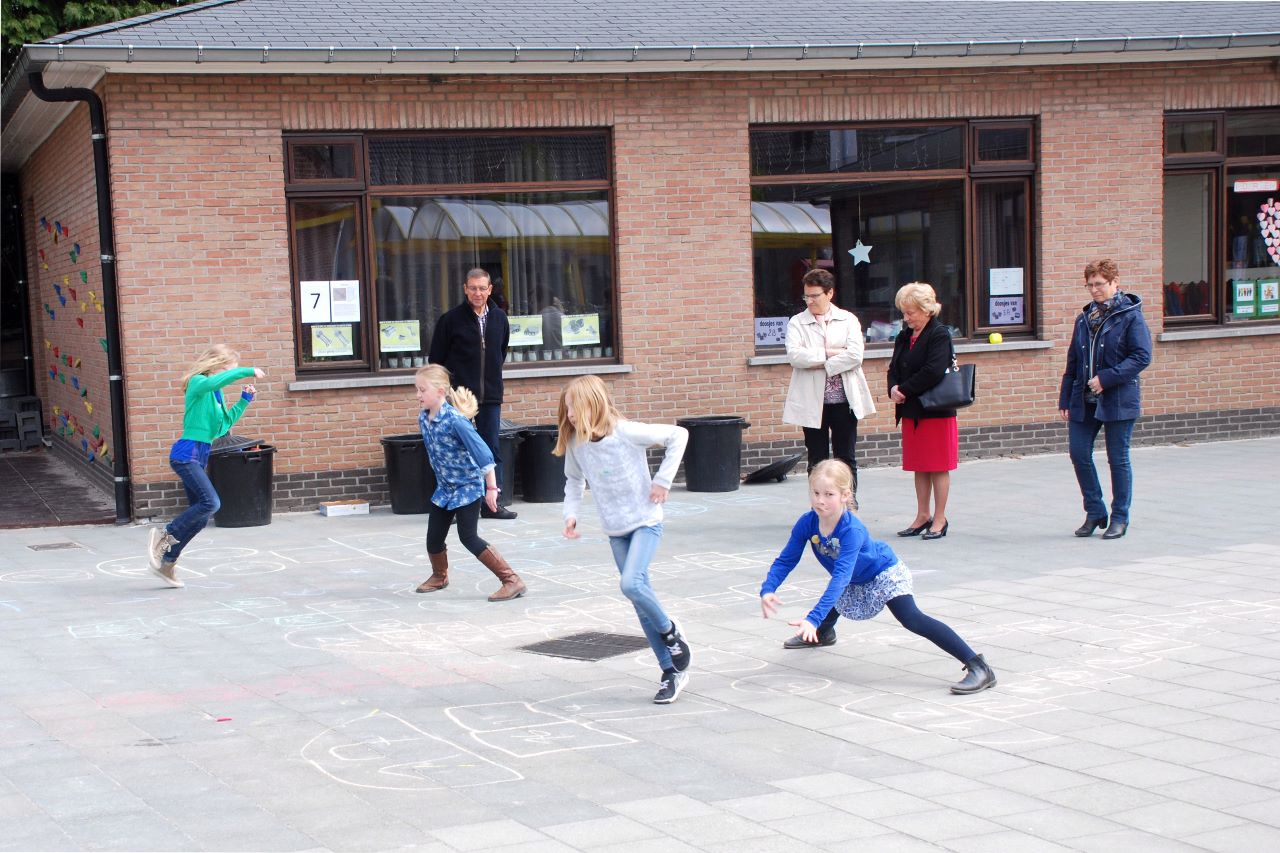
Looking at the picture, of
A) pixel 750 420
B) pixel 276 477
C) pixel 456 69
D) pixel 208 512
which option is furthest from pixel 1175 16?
pixel 208 512

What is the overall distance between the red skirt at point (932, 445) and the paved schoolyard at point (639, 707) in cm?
57

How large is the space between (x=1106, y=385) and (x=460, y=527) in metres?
4.60

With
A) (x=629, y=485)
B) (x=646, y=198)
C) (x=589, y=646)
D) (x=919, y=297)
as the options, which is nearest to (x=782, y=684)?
(x=629, y=485)

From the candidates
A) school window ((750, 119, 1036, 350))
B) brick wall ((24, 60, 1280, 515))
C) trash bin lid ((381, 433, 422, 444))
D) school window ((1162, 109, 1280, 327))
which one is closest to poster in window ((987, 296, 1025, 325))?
school window ((750, 119, 1036, 350))

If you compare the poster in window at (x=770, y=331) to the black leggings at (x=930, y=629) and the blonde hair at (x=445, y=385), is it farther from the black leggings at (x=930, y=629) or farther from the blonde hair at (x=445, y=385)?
the black leggings at (x=930, y=629)

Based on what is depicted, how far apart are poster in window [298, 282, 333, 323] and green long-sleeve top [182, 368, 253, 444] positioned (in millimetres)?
3494

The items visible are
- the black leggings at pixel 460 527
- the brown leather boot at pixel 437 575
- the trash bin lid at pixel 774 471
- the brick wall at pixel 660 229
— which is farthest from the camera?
the trash bin lid at pixel 774 471

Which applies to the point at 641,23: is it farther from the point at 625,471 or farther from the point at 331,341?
the point at 625,471

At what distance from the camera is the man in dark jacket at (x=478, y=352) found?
12352mm

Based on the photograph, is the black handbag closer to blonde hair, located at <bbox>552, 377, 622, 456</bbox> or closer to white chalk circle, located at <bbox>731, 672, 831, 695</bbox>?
white chalk circle, located at <bbox>731, 672, 831, 695</bbox>

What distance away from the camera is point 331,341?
13.3 meters

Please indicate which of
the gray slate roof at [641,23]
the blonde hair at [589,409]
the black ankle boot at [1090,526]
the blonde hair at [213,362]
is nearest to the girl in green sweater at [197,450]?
the blonde hair at [213,362]

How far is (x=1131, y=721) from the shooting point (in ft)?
19.8

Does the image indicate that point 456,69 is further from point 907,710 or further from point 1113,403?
point 907,710
